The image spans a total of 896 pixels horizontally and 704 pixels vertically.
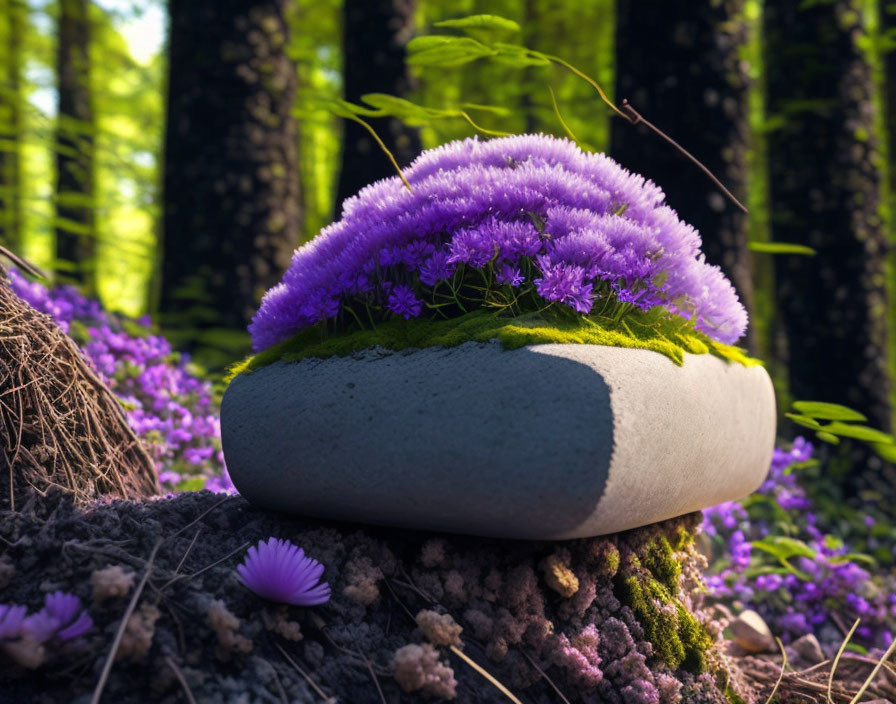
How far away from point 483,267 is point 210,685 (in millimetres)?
1287

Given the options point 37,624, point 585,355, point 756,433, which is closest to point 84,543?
point 37,624

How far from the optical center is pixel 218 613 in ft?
5.13

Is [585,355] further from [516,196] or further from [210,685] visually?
[210,685]

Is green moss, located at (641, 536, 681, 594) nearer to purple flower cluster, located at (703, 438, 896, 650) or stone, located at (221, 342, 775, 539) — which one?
stone, located at (221, 342, 775, 539)

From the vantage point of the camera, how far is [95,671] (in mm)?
1467

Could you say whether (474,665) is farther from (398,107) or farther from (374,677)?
(398,107)

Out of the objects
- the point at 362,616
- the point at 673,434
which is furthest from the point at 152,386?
the point at 673,434

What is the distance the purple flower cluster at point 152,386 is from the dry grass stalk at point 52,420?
45 centimetres

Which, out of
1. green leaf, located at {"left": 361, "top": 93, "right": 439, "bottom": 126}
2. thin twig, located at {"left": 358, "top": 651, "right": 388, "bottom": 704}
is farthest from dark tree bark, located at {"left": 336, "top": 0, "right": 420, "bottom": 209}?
thin twig, located at {"left": 358, "top": 651, "right": 388, "bottom": 704}

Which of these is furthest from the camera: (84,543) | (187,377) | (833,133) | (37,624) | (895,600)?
(833,133)

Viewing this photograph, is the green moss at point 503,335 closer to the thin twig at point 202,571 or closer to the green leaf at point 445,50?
the thin twig at point 202,571

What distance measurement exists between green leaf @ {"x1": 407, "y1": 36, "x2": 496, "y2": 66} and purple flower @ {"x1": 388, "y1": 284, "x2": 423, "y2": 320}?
78 centimetres

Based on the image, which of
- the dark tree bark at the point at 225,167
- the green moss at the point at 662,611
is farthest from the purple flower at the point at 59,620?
the dark tree bark at the point at 225,167

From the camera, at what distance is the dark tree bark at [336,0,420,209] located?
5.84 metres
